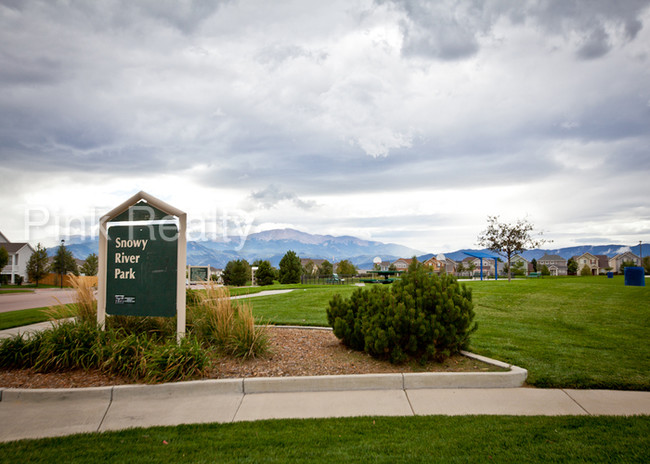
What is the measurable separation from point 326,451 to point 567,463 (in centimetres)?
214

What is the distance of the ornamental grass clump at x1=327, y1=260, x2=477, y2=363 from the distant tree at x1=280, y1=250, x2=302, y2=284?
118 ft

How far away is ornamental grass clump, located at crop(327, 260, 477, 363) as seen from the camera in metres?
6.33

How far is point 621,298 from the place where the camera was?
16703mm

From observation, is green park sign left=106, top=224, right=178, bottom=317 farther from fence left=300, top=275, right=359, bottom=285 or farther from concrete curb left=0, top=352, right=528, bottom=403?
fence left=300, top=275, right=359, bottom=285

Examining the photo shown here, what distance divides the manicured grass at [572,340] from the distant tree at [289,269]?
28.8m

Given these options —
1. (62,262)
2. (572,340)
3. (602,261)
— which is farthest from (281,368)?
(602,261)

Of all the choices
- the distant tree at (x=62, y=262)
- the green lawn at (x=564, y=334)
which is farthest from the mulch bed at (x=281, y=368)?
the distant tree at (x=62, y=262)

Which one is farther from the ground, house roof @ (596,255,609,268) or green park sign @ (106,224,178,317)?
green park sign @ (106,224,178,317)

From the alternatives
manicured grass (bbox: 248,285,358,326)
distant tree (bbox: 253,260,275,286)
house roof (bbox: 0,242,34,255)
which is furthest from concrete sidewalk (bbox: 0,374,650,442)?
house roof (bbox: 0,242,34,255)

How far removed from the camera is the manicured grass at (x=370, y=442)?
3.79 m

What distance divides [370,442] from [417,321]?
8.05ft

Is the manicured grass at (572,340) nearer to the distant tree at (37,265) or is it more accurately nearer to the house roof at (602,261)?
the distant tree at (37,265)

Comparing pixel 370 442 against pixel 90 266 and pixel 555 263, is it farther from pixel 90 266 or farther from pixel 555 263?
pixel 555 263

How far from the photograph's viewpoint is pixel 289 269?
43.2m
